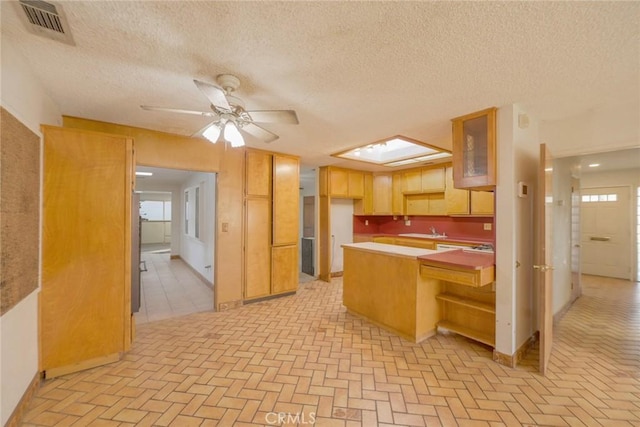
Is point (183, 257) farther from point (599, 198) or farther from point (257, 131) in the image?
point (599, 198)

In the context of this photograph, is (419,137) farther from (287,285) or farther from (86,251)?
(86,251)

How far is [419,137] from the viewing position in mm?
3393

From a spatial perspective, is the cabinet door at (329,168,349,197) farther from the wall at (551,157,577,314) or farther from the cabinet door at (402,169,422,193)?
the wall at (551,157,577,314)

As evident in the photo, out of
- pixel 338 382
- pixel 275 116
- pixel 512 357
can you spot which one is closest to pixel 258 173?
pixel 275 116

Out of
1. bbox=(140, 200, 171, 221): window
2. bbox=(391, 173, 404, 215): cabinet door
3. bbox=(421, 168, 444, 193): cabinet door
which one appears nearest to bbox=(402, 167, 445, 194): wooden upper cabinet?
bbox=(421, 168, 444, 193): cabinet door

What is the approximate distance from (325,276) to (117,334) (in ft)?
11.9

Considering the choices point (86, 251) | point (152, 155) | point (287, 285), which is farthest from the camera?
point (287, 285)

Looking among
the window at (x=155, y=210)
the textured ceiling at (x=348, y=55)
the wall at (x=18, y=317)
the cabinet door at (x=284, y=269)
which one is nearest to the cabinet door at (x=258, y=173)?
the cabinet door at (x=284, y=269)

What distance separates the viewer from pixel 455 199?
15.9 feet

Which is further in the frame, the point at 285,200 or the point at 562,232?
the point at 285,200

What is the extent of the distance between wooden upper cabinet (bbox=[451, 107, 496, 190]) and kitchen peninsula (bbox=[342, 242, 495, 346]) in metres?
0.80

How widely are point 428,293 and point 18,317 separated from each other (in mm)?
3456

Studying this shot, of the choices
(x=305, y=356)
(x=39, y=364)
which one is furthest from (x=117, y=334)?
(x=305, y=356)

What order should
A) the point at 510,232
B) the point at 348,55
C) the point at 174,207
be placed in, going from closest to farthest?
1. the point at 348,55
2. the point at 510,232
3. the point at 174,207
